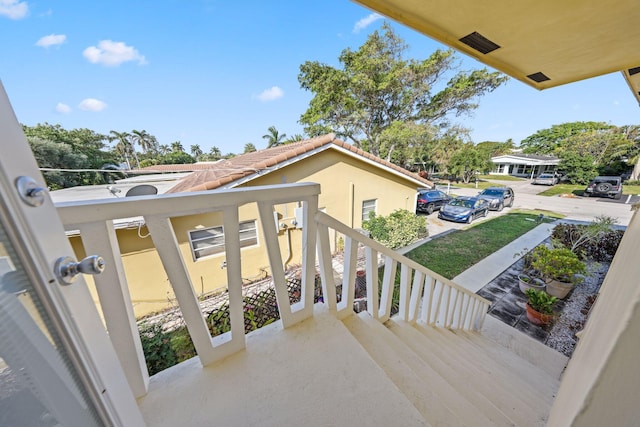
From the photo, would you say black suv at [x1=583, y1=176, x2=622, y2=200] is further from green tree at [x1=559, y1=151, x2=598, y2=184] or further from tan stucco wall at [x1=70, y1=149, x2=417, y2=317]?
tan stucco wall at [x1=70, y1=149, x2=417, y2=317]

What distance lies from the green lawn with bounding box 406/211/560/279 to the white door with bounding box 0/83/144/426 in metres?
5.62

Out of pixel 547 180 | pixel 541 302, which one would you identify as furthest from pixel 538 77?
pixel 547 180

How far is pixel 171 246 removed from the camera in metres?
0.95

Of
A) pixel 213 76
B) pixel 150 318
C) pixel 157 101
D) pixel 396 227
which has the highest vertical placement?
pixel 213 76

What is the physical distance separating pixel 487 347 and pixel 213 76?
934cm

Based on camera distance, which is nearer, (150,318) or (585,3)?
(585,3)

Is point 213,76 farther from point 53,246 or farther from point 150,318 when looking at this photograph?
point 53,246

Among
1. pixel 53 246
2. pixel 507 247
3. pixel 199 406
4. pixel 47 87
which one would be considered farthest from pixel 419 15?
pixel 507 247

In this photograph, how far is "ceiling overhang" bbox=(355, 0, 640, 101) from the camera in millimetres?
1317

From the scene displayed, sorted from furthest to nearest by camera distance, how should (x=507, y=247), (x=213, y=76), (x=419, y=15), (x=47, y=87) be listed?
(x=213, y=76)
(x=507, y=247)
(x=47, y=87)
(x=419, y=15)

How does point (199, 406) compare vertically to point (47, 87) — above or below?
below

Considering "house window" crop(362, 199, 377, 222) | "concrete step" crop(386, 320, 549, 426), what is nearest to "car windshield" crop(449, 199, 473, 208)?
"house window" crop(362, 199, 377, 222)

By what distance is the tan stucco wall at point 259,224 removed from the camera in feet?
12.9

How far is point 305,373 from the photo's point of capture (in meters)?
1.13
